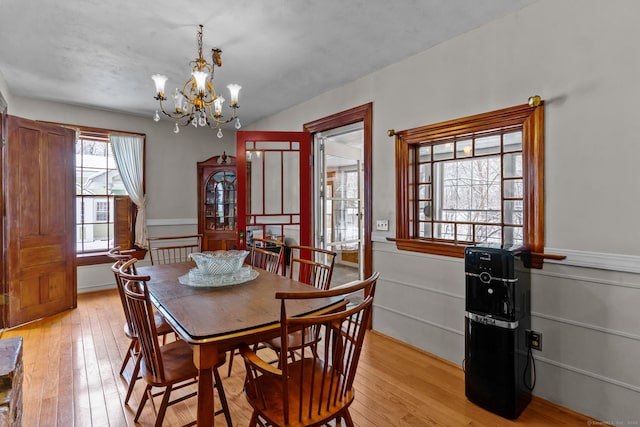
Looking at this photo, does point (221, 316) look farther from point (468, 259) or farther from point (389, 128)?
point (389, 128)

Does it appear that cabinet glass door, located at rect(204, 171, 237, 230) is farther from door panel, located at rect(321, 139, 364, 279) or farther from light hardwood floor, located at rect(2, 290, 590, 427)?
light hardwood floor, located at rect(2, 290, 590, 427)

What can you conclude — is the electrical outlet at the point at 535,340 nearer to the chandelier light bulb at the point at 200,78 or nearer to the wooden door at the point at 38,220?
the chandelier light bulb at the point at 200,78

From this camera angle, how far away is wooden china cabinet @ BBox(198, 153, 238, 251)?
5.29 metres

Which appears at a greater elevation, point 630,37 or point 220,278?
point 630,37

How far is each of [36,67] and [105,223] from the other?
7.42 ft

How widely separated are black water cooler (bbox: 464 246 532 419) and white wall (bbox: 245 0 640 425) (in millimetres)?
225

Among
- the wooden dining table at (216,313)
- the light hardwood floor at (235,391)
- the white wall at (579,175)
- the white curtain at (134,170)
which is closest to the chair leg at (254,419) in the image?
the wooden dining table at (216,313)

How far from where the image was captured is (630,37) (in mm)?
1796

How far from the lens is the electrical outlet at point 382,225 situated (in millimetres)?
3129

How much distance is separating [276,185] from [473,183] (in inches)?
102

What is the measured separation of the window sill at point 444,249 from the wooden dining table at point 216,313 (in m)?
1.20

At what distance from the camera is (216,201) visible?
5383 millimetres

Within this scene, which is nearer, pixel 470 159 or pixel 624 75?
pixel 624 75

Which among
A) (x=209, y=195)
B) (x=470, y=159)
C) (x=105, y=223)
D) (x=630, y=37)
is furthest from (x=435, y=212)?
(x=105, y=223)
